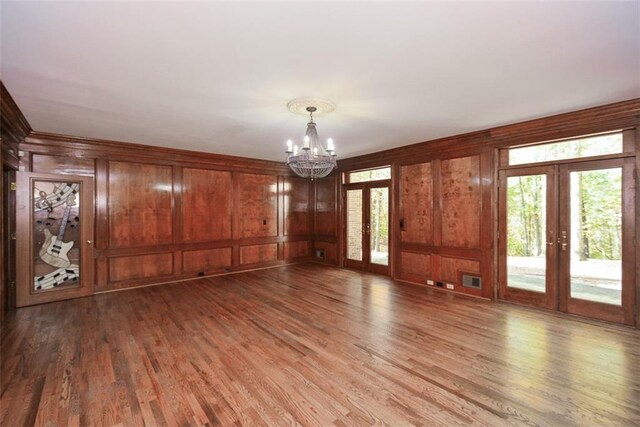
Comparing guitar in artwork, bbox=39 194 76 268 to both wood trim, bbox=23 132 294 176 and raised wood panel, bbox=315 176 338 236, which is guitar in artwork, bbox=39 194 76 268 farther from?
raised wood panel, bbox=315 176 338 236

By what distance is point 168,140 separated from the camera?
518 cm

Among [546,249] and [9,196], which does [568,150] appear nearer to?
[546,249]

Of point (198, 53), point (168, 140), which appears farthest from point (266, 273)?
point (198, 53)

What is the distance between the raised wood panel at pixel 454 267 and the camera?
4936mm

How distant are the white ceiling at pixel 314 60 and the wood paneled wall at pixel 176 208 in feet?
3.63

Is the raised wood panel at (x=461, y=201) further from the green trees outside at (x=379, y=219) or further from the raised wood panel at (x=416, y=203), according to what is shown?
the green trees outside at (x=379, y=219)

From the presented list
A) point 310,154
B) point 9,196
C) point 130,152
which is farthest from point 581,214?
point 9,196

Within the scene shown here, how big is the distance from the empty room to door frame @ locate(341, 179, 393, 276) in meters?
0.06

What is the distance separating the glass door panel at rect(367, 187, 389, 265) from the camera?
6.43 meters

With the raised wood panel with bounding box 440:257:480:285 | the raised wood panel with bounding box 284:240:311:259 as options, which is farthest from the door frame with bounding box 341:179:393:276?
the raised wood panel with bounding box 284:240:311:259

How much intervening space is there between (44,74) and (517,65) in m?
4.26

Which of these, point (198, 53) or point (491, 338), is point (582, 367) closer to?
point (491, 338)

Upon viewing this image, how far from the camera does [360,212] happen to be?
7.00 metres

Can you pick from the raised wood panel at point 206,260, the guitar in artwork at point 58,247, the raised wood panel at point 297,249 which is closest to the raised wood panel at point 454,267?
the raised wood panel at point 297,249
